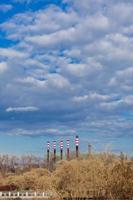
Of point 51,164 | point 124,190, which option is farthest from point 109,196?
point 51,164

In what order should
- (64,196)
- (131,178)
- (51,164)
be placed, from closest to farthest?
(131,178) → (64,196) → (51,164)

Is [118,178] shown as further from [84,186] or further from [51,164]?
[51,164]

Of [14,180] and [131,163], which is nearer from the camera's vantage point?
[131,163]

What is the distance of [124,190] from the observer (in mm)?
19906

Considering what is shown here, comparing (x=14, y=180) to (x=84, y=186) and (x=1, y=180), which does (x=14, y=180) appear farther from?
(x=84, y=186)

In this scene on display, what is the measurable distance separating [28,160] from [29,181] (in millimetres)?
69340

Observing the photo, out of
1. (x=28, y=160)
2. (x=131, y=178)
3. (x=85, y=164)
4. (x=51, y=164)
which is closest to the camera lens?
(x=131, y=178)

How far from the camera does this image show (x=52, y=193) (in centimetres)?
2209

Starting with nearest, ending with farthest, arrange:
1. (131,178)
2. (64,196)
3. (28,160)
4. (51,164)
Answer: (131,178) → (64,196) → (51,164) → (28,160)

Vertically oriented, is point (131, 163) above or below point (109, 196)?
above

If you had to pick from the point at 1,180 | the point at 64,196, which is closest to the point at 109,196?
the point at 64,196

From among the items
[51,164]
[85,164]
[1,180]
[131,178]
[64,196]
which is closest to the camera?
[131,178]

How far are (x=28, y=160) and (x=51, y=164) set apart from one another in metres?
27.8

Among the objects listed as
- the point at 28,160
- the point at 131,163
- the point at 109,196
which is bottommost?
the point at 109,196
